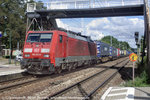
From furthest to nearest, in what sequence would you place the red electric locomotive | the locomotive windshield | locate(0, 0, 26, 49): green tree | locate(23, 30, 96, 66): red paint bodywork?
locate(0, 0, 26, 49): green tree, the locomotive windshield, locate(23, 30, 96, 66): red paint bodywork, the red electric locomotive

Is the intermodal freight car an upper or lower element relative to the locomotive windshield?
lower

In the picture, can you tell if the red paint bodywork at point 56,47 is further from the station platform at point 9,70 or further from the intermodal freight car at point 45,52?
the station platform at point 9,70

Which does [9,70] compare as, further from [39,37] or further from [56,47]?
[56,47]

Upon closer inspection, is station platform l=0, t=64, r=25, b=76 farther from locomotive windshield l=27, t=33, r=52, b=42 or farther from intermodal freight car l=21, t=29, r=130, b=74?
locomotive windshield l=27, t=33, r=52, b=42

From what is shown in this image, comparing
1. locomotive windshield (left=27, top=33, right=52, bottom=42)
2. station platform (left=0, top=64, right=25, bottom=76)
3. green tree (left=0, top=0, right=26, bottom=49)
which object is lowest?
station platform (left=0, top=64, right=25, bottom=76)

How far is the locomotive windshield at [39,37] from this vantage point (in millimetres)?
13698

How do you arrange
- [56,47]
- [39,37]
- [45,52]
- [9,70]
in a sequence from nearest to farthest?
[45,52] → [56,47] → [39,37] → [9,70]

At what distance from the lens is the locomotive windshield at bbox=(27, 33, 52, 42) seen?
13.7 metres

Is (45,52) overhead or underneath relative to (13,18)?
underneath

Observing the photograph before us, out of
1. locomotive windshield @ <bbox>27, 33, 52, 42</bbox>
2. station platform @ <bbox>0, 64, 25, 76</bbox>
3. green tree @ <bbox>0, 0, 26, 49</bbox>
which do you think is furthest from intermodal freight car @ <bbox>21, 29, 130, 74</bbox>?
green tree @ <bbox>0, 0, 26, 49</bbox>

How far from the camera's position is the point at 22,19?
4809 cm

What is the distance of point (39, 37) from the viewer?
1396 cm

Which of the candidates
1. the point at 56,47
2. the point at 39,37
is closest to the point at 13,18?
the point at 39,37

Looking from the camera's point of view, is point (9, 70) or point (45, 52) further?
point (9, 70)
